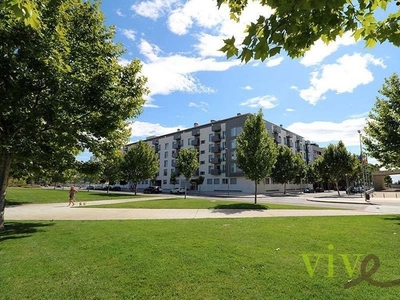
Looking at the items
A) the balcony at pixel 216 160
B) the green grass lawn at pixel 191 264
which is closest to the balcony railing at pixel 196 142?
the balcony at pixel 216 160

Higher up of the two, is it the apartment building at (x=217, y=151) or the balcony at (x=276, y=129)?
the balcony at (x=276, y=129)

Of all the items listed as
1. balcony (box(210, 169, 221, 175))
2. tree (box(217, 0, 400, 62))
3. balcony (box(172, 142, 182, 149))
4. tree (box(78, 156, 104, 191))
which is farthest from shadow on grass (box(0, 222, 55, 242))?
balcony (box(172, 142, 182, 149))

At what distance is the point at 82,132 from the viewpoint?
418 inches

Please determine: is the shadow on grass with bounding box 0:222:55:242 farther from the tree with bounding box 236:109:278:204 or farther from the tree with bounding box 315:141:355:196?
the tree with bounding box 315:141:355:196

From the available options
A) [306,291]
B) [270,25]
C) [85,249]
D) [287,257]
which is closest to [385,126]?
[287,257]

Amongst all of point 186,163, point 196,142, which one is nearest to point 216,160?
point 196,142

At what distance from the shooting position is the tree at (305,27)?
304 centimetres

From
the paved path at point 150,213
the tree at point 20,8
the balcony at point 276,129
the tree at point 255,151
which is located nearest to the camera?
the tree at point 20,8

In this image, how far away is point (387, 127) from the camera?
1538 centimetres

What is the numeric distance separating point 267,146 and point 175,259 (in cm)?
1856

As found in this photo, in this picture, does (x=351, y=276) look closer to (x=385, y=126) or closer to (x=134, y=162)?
(x=385, y=126)

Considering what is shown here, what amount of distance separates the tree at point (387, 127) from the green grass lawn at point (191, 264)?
8.60 meters

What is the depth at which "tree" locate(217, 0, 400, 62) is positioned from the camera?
9.96 feet

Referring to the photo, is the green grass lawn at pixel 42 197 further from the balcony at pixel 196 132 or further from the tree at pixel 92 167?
the balcony at pixel 196 132
